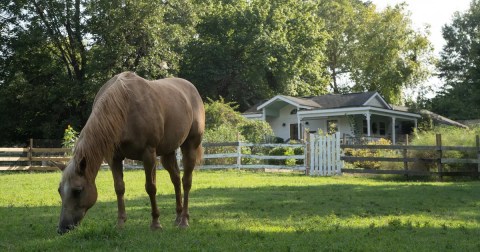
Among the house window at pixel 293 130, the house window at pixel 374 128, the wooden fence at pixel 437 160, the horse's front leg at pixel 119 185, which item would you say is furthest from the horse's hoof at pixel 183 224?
the house window at pixel 374 128

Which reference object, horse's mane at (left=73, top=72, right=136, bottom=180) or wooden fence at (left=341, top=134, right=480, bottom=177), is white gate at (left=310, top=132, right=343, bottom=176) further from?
horse's mane at (left=73, top=72, right=136, bottom=180)

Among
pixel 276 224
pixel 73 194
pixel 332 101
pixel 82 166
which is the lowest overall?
pixel 276 224

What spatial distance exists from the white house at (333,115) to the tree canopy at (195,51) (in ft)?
18.2

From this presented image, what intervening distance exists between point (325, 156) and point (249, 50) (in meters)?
24.2

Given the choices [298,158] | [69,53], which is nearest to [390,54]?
[69,53]

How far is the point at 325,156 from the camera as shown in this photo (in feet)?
64.3

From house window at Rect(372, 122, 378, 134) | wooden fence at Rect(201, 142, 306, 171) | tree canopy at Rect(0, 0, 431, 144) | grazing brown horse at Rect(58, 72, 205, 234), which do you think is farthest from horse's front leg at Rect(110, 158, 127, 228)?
house window at Rect(372, 122, 378, 134)

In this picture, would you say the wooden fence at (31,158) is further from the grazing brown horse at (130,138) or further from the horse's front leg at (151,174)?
the horse's front leg at (151,174)

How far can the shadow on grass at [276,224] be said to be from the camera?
559 cm

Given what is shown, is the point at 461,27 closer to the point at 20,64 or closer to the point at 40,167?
the point at 20,64

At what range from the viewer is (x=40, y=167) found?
23344 mm

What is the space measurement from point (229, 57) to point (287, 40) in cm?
575

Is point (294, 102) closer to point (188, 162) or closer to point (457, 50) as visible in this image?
point (188, 162)

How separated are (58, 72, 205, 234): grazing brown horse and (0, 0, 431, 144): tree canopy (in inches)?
1026
